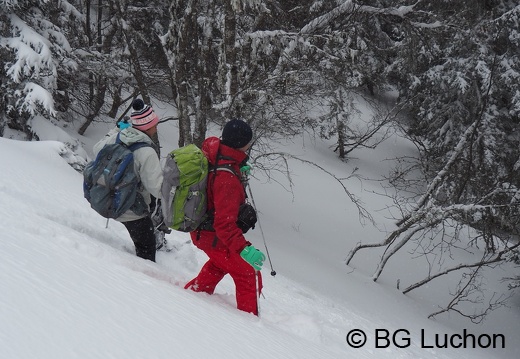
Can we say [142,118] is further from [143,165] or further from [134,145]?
[143,165]

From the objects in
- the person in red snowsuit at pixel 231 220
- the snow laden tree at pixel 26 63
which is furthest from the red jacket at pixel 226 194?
the snow laden tree at pixel 26 63

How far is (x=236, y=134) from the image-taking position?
391 cm

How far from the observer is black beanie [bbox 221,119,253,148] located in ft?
12.8

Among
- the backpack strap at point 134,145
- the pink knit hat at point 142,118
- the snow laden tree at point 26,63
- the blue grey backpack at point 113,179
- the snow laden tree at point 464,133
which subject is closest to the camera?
the blue grey backpack at point 113,179

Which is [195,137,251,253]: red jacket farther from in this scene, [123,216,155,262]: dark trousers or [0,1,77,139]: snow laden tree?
[0,1,77,139]: snow laden tree

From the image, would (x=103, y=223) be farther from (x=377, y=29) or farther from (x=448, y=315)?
(x=377, y=29)

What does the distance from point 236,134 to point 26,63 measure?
366 inches

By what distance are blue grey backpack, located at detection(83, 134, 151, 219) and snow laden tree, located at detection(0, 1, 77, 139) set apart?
25.5 feet

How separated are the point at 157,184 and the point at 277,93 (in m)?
6.46

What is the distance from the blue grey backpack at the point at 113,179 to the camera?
14.0 ft

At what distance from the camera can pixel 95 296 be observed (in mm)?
2625

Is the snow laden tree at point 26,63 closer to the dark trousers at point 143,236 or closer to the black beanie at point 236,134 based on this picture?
the dark trousers at point 143,236

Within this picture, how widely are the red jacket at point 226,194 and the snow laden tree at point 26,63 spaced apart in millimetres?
8563

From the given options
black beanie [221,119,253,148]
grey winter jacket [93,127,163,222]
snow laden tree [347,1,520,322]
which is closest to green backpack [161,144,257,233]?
black beanie [221,119,253,148]
